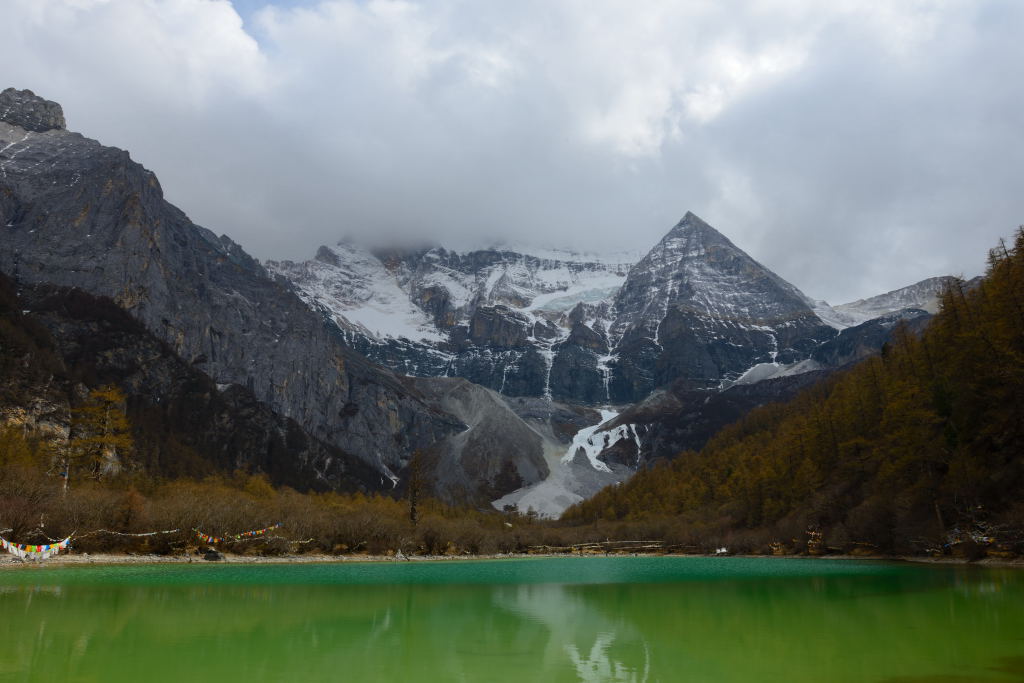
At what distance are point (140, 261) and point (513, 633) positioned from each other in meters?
149

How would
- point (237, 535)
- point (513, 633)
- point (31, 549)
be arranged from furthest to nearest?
1. point (237, 535)
2. point (31, 549)
3. point (513, 633)

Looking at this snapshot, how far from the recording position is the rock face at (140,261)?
449 feet

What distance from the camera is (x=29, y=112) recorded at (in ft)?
583

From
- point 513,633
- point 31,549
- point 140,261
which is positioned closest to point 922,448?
point 513,633

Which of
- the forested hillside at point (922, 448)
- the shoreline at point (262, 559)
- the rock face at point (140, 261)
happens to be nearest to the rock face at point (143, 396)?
the rock face at point (140, 261)

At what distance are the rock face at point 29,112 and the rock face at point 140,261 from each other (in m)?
0.31

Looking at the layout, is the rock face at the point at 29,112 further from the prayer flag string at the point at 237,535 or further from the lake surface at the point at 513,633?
the lake surface at the point at 513,633

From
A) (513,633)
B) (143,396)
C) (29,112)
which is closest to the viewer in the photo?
(513,633)

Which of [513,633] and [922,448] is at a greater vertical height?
[922,448]

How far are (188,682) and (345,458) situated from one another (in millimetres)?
173735

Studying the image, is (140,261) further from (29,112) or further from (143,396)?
(29,112)

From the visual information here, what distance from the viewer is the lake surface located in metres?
12.2

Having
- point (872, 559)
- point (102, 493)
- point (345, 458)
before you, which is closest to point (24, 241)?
point (345, 458)

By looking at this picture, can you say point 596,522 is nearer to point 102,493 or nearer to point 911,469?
point 911,469
